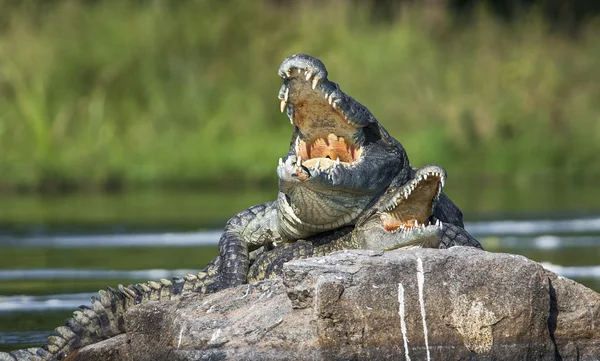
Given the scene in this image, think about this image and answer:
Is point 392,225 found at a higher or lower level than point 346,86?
lower

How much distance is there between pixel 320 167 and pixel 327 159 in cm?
17

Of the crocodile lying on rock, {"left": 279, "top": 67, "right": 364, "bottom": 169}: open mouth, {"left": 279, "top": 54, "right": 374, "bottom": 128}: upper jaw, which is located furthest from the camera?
the crocodile lying on rock

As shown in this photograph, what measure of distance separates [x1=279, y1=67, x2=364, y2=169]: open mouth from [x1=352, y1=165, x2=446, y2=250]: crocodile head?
1.00 feet

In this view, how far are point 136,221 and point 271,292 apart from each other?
855cm

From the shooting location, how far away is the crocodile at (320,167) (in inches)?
264

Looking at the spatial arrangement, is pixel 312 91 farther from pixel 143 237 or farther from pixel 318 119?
pixel 143 237

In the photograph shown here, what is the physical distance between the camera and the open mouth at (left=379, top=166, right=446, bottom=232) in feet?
22.3

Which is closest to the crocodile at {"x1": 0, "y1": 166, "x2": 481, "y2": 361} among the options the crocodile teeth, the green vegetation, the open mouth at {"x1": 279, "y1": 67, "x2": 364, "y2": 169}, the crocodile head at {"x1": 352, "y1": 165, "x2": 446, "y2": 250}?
the crocodile head at {"x1": 352, "y1": 165, "x2": 446, "y2": 250}

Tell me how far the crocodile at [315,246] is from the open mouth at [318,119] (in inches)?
12.9

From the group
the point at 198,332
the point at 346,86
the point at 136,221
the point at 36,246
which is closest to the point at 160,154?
the point at 346,86

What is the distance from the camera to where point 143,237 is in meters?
13.5

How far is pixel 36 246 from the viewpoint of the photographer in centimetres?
1311

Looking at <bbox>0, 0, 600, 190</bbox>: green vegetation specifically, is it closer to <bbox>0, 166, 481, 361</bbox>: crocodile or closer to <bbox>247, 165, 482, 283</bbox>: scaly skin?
<bbox>0, 166, 481, 361</bbox>: crocodile

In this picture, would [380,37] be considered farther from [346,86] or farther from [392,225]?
[392,225]
